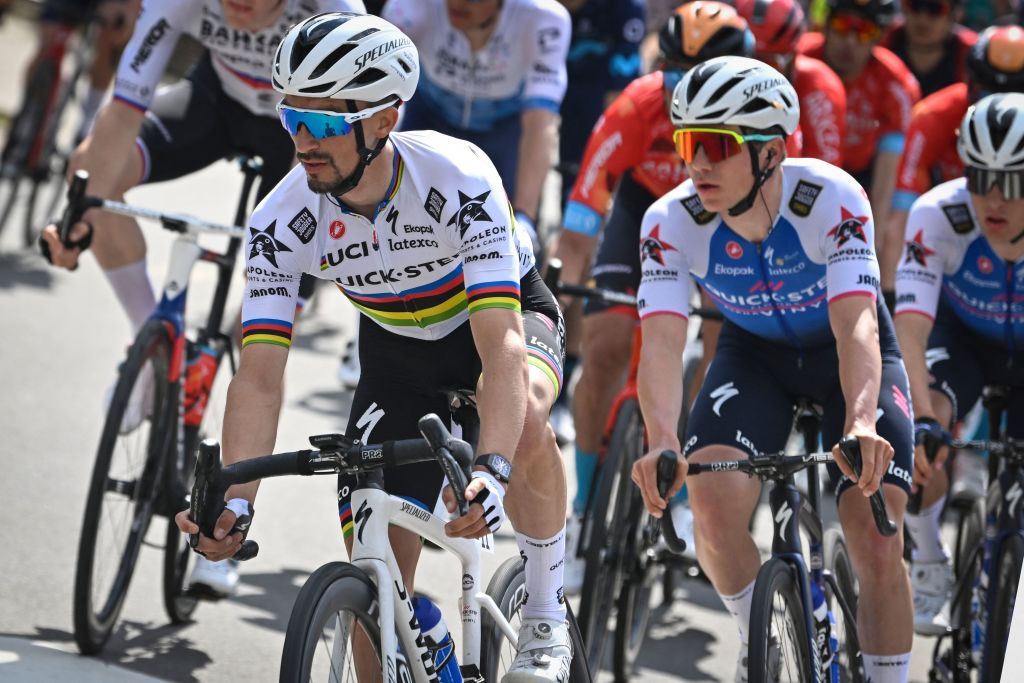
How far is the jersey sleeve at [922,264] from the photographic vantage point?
17.6ft

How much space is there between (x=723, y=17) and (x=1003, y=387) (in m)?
1.80

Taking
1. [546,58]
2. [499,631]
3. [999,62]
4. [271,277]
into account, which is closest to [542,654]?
[499,631]

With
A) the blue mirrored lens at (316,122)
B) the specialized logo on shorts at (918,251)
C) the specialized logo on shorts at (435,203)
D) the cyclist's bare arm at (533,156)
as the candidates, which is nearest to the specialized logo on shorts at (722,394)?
the specialized logo on shorts at (918,251)

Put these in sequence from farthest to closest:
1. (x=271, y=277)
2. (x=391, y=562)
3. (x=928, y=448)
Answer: (x=928, y=448)
(x=271, y=277)
(x=391, y=562)

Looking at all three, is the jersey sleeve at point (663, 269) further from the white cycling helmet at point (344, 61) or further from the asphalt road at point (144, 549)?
the asphalt road at point (144, 549)

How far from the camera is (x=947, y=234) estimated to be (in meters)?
5.47

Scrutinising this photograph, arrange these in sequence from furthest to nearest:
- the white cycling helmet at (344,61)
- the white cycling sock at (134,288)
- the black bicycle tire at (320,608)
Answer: the white cycling sock at (134,288) → the white cycling helmet at (344,61) → the black bicycle tire at (320,608)

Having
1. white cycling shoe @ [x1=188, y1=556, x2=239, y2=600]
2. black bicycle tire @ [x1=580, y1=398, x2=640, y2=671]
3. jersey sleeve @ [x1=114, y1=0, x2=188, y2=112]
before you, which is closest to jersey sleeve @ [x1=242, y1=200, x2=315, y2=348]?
white cycling shoe @ [x1=188, y1=556, x2=239, y2=600]

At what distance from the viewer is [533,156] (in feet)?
22.0

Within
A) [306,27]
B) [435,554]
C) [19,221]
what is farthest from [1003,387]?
[19,221]

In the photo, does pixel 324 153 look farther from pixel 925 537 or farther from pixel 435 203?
pixel 925 537

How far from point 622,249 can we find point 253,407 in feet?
9.31

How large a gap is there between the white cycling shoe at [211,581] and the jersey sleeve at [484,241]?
1935 millimetres

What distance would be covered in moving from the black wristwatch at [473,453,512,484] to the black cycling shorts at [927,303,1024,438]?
2.58m
